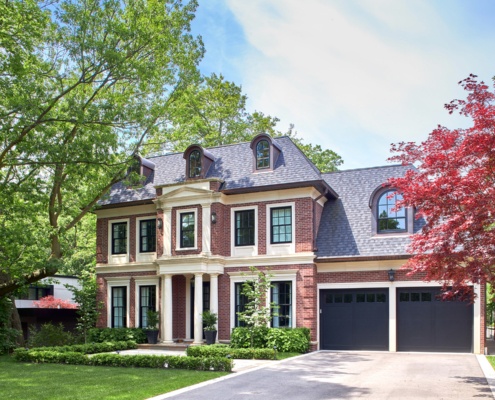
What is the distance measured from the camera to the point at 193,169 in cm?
2514

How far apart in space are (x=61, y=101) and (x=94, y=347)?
32.5ft

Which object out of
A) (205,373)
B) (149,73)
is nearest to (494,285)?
(205,373)

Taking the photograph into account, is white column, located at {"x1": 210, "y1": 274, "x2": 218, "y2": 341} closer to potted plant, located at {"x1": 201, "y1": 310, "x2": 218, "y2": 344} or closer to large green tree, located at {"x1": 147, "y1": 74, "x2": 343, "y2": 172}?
potted plant, located at {"x1": 201, "y1": 310, "x2": 218, "y2": 344}

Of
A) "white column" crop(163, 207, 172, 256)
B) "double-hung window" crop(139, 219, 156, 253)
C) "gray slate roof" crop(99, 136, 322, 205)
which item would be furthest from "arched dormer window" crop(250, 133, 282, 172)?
"double-hung window" crop(139, 219, 156, 253)

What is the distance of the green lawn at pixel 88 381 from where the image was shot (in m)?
12.3

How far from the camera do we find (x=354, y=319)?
72.1 feet

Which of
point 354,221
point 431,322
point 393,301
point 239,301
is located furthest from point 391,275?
point 239,301

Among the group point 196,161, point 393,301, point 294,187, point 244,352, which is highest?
point 196,161

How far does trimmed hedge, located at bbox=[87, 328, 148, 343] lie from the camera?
2467 cm

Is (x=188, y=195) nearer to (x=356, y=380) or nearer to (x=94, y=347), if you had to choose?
(x=94, y=347)

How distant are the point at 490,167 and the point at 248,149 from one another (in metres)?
14.3

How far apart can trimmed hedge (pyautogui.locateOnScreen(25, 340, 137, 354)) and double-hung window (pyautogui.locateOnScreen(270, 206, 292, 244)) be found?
713cm

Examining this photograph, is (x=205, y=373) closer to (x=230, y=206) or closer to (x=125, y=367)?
(x=125, y=367)

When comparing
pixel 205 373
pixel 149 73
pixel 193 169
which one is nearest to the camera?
pixel 205 373
